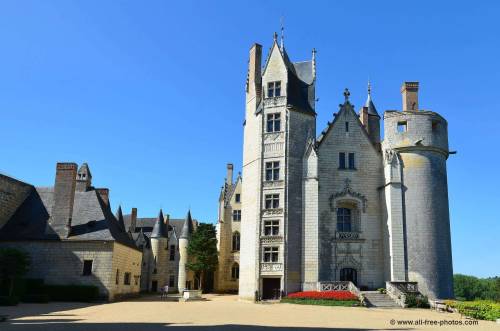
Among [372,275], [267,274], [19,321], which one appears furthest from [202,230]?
[19,321]

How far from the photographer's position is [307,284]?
33.6 m

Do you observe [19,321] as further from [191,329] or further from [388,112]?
[388,112]

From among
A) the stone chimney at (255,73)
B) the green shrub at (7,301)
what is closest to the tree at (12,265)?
the green shrub at (7,301)

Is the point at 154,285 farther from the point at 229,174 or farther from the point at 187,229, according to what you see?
the point at 229,174

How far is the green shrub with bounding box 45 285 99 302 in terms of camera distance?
1201 inches

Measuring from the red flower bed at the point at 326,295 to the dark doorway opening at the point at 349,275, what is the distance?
499 centimetres

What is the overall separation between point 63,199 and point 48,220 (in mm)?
1957

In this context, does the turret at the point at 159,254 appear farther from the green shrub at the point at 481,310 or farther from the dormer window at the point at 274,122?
the green shrub at the point at 481,310

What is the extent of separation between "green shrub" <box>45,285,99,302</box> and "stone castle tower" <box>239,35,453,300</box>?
448 inches

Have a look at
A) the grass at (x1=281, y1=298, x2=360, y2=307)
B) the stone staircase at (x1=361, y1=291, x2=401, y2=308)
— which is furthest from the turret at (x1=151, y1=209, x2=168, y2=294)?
the stone staircase at (x1=361, y1=291, x2=401, y2=308)

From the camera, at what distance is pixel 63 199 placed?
33094 mm

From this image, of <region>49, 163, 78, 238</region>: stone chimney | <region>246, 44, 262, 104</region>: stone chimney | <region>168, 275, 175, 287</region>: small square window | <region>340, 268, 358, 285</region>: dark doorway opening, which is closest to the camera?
<region>49, 163, 78, 238</region>: stone chimney

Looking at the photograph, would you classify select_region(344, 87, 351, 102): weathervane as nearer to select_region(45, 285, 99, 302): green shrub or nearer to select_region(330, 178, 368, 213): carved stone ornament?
select_region(330, 178, 368, 213): carved stone ornament

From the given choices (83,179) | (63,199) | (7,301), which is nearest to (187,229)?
(83,179)
